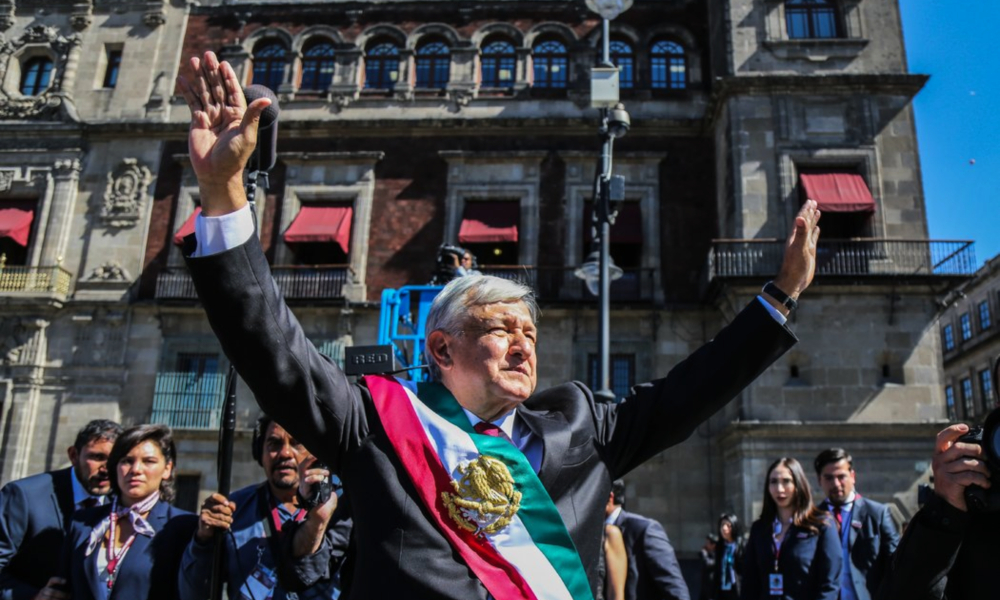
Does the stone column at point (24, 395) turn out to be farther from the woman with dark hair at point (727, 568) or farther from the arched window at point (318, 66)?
the woman with dark hair at point (727, 568)

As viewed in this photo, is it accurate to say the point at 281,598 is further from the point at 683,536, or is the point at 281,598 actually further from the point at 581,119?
the point at 581,119

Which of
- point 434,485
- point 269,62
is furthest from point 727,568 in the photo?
point 269,62

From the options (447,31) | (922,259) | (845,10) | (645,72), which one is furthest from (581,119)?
(922,259)

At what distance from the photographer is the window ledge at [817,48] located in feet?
57.3

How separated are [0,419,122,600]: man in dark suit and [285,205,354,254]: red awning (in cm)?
1368

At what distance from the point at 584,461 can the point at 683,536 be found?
14.9 m

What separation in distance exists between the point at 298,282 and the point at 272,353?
16.5m

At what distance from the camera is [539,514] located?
2076 mm

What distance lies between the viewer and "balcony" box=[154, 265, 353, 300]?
1766cm

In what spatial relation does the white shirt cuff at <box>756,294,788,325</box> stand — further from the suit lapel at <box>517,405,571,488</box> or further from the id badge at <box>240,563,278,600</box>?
the id badge at <box>240,563,278,600</box>

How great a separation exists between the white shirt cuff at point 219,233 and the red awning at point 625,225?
1644 centimetres

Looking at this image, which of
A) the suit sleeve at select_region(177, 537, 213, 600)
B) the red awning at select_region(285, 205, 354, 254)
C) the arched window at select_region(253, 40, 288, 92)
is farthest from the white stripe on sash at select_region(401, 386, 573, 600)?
the arched window at select_region(253, 40, 288, 92)

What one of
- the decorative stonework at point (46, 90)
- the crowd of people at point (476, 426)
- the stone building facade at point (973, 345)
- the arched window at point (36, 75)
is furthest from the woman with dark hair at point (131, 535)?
the stone building facade at point (973, 345)

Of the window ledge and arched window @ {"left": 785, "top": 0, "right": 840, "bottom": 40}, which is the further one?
arched window @ {"left": 785, "top": 0, "right": 840, "bottom": 40}
